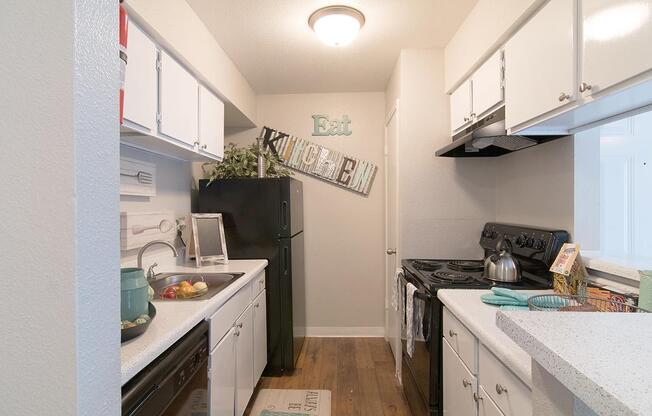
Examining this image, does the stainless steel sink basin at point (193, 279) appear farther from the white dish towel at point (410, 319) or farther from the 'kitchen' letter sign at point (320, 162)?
the 'kitchen' letter sign at point (320, 162)

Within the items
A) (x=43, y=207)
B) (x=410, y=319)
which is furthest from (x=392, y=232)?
(x=43, y=207)

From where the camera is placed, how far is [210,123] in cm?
218

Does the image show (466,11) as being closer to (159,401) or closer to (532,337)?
(532,337)

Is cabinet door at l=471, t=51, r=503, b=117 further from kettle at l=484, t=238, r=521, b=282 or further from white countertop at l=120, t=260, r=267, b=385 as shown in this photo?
white countertop at l=120, t=260, r=267, b=385

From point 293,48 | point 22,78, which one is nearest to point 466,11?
point 293,48

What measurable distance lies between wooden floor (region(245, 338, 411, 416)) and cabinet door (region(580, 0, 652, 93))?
2.08 meters

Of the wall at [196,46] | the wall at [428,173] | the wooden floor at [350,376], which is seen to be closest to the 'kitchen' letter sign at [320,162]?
the wall at [196,46]

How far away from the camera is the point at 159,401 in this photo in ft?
3.24

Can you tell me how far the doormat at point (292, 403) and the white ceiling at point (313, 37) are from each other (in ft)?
8.22

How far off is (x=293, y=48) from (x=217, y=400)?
2.26 metres

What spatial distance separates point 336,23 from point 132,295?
→ 177 cm

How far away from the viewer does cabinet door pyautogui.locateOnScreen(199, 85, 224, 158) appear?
204cm

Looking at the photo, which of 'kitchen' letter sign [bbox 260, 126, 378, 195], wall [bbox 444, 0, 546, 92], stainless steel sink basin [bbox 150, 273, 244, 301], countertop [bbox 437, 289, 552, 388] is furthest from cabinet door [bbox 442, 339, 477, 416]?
'kitchen' letter sign [bbox 260, 126, 378, 195]

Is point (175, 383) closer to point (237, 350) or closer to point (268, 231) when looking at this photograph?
point (237, 350)
